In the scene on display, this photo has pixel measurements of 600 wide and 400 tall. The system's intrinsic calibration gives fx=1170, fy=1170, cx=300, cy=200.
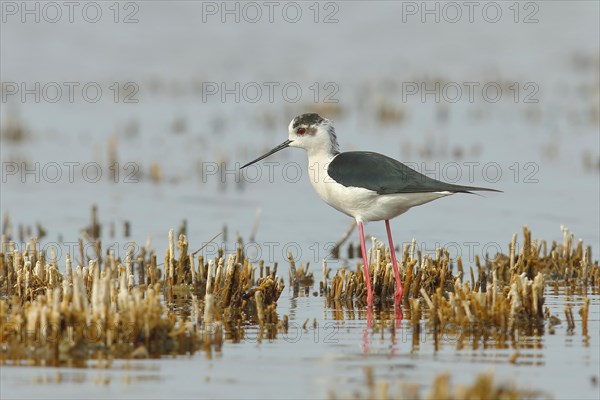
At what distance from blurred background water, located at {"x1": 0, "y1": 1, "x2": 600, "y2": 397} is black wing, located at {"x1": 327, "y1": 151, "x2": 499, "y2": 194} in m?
1.13

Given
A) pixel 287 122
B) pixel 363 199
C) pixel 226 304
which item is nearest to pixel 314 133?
pixel 363 199

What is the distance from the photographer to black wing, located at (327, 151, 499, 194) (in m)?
9.79

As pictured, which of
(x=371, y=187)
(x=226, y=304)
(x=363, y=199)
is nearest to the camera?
(x=226, y=304)

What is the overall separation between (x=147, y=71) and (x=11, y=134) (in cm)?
920

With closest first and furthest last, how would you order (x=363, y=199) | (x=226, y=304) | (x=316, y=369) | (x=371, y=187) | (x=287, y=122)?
(x=316, y=369) → (x=226, y=304) → (x=371, y=187) → (x=363, y=199) → (x=287, y=122)

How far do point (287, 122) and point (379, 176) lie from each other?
535 inches

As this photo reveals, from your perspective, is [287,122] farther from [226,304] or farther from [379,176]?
[226,304]

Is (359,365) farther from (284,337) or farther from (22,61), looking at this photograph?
(22,61)

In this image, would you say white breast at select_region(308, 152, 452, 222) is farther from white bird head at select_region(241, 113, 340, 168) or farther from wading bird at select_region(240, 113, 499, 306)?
white bird head at select_region(241, 113, 340, 168)

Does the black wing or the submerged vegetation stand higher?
the black wing

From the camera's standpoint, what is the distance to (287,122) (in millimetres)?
23453

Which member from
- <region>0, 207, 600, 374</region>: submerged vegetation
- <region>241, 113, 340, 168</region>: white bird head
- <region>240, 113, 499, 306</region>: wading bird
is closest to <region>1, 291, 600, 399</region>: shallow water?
<region>0, 207, 600, 374</region>: submerged vegetation

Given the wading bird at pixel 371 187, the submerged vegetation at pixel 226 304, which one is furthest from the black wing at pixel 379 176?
the submerged vegetation at pixel 226 304

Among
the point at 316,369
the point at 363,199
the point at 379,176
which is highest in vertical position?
the point at 379,176
